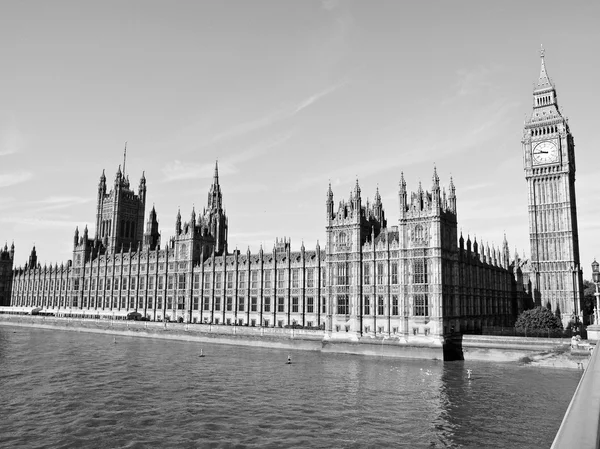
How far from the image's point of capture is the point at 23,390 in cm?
5256

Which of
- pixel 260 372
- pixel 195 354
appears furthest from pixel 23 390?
pixel 195 354

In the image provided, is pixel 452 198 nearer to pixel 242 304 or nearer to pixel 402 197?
pixel 402 197

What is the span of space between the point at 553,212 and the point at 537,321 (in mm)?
48595

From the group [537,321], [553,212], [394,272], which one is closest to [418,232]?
[394,272]

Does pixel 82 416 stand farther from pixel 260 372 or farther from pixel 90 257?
pixel 90 257

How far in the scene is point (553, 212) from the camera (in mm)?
→ 124312

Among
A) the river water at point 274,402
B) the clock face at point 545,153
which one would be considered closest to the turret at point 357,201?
the river water at point 274,402

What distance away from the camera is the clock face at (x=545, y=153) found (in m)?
126

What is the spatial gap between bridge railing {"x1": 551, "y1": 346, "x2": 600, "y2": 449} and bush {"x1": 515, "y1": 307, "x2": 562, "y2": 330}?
85.5 metres

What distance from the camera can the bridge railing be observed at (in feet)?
15.5

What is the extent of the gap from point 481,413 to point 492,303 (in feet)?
218

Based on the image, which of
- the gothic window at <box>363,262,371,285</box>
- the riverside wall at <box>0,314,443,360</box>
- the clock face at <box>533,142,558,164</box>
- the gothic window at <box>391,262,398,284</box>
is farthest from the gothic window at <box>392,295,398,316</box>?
the clock face at <box>533,142,558,164</box>

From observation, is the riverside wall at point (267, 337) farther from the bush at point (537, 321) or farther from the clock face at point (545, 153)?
the clock face at point (545, 153)

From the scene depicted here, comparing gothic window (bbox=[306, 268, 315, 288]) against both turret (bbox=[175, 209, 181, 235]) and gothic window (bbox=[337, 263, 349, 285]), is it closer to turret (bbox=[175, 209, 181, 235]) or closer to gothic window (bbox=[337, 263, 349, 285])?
gothic window (bbox=[337, 263, 349, 285])
